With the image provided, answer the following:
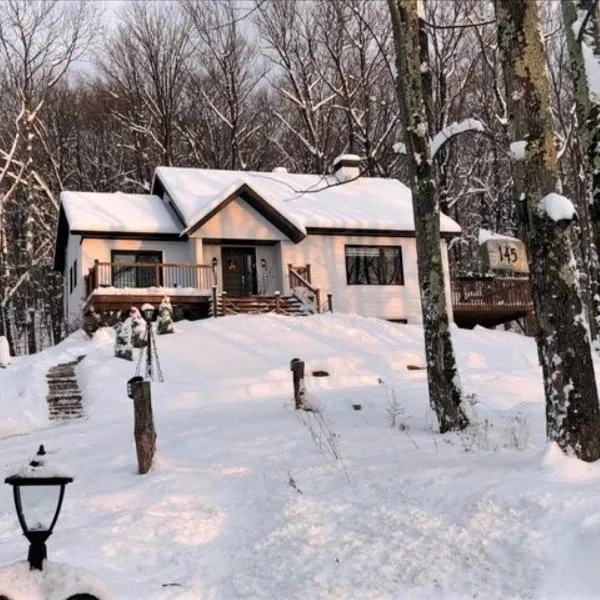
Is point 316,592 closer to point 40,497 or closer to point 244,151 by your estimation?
point 40,497

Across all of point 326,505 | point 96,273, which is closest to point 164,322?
point 96,273

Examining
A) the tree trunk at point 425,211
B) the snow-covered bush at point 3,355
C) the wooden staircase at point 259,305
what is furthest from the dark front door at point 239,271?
the tree trunk at point 425,211

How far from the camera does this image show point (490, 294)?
23.8 meters

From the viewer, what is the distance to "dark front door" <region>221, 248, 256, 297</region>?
22891 millimetres

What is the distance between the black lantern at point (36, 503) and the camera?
3.33 m

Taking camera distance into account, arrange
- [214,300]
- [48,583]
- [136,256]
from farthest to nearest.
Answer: [136,256], [214,300], [48,583]

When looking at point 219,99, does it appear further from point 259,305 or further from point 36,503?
point 36,503

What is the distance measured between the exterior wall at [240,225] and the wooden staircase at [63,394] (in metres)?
7.23

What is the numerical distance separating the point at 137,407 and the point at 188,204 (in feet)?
50.5

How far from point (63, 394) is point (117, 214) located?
30.4 feet

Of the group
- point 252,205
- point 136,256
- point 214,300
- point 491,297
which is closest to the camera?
point 214,300

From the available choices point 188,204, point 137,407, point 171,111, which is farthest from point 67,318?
point 137,407

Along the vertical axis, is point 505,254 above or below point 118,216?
below

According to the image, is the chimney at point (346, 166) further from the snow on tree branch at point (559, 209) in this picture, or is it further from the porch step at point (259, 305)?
the snow on tree branch at point (559, 209)
